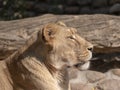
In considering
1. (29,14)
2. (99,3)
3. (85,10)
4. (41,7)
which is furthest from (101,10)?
(29,14)

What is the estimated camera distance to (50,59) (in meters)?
4.54

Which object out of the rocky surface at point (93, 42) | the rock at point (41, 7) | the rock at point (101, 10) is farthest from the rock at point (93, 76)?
the rock at point (41, 7)

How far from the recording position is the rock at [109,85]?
6.07 metres

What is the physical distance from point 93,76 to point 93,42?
1.36ft

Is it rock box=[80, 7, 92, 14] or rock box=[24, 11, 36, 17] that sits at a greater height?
rock box=[80, 7, 92, 14]

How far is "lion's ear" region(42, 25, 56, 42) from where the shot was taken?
176 inches

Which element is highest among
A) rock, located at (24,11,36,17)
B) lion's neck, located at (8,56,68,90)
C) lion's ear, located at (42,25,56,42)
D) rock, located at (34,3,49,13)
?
lion's ear, located at (42,25,56,42)

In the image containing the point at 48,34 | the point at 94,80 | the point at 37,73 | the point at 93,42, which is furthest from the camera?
the point at 94,80

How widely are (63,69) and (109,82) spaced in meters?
1.60

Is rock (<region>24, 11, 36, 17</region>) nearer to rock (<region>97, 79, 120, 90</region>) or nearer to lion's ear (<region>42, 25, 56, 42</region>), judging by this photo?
rock (<region>97, 79, 120, 90</region>)

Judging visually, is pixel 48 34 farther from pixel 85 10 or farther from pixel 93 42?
pixel 85 10

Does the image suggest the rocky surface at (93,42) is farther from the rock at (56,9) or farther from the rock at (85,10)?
the rock at (56,9)

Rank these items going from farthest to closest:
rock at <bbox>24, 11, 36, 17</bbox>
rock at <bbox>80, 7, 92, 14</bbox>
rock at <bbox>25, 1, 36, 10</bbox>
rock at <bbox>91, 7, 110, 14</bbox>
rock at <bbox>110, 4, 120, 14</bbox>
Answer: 1. rock at <bbox>25, 1, 36, 10</bbox>
2. rock at <bbox>24, 11, 36, 17</bbox>
3. rock at <bbox>80, 7, 92, 14</bbox>
4. rock at <bbox>91, 7, 110, 14</bbox>
5. rock at <bbox>110, 4, 120, 14</bbox>

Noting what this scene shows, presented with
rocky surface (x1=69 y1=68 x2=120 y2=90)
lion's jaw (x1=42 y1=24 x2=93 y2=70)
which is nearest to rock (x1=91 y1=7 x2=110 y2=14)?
rocky surface (x1=69 y1=68 x2=120 y2=90)
